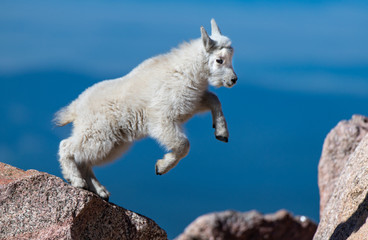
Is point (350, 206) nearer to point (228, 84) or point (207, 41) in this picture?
point (228, 84)

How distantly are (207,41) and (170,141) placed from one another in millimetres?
976

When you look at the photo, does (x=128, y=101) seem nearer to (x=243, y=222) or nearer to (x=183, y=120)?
(x=183, y=120)

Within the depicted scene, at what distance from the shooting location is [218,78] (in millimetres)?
4793

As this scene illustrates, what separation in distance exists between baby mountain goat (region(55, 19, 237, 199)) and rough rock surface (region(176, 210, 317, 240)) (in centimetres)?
382

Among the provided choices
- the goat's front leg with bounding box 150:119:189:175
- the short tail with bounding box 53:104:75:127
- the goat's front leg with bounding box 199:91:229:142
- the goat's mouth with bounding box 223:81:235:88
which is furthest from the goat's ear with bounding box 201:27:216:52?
the short tail with bounding box 53:104:75:127

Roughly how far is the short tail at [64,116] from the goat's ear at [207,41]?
57.9 inches

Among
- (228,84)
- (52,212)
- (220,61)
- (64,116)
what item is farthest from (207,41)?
(52,212)

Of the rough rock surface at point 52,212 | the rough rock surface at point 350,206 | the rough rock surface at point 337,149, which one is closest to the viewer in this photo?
the rough rock surface at point 52,212

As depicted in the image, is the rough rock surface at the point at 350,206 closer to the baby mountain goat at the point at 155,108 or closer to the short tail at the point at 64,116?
the baby mountain goat at the point at 155,108

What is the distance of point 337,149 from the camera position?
7.42 metres

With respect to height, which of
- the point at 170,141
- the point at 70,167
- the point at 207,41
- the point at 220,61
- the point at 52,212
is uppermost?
the point at 207,41

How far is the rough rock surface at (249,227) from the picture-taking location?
838 centimetres

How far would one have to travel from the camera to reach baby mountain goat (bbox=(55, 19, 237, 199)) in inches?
185

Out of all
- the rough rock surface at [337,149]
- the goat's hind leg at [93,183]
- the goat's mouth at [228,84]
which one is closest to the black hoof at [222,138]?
the goat's mouth at [228,84]
